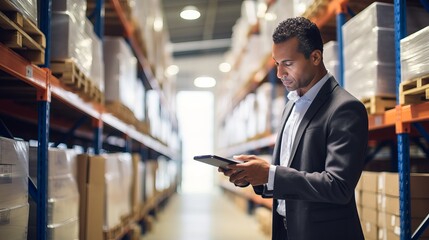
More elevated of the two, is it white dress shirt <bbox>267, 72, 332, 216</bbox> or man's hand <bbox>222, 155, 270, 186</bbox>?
white dress shirt <bbox>267, 72, 332, 216</bbox>

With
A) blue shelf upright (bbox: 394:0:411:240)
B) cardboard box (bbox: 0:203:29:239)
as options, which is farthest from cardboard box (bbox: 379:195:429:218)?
cardboard box (bbox: 0:203:29:239)

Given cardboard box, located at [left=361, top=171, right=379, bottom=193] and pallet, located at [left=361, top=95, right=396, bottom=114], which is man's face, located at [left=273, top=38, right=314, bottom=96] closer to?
pallet, located at [left=361, top=95, right=396, bottom=114]

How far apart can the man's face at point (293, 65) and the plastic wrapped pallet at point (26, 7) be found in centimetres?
136

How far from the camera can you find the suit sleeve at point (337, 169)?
2240mm

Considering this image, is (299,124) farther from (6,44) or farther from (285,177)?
(6,44)

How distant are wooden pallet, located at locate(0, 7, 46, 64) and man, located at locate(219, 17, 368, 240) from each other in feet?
4.31

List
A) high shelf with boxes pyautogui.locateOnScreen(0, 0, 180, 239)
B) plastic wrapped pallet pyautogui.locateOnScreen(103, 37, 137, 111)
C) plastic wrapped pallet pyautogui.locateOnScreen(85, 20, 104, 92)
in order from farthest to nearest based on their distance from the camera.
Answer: plastic wrapped pallet pyautogui.locateOnScreen(103, 37, 137, 111) → plastic wrapped pallet pyautogui.locateOnScreen(85, 20, 104, 92) → high shelf with boxes pyautogui.locateOnScreen(0, 0, 180, 239)

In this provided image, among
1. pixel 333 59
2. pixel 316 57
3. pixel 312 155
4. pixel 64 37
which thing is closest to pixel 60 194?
pixel 64 37

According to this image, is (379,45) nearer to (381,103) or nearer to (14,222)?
(381,103)

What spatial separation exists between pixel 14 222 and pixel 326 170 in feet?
5.53

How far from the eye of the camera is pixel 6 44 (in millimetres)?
2576

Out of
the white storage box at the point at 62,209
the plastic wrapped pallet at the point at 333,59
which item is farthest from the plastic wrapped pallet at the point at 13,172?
the plastic wrapped pallet at the point at 333,59

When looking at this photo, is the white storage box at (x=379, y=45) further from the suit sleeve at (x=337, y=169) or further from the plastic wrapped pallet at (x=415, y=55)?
the suit sleeve at (x=337, y=169)

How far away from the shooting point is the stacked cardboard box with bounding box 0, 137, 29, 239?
257 centimetres
